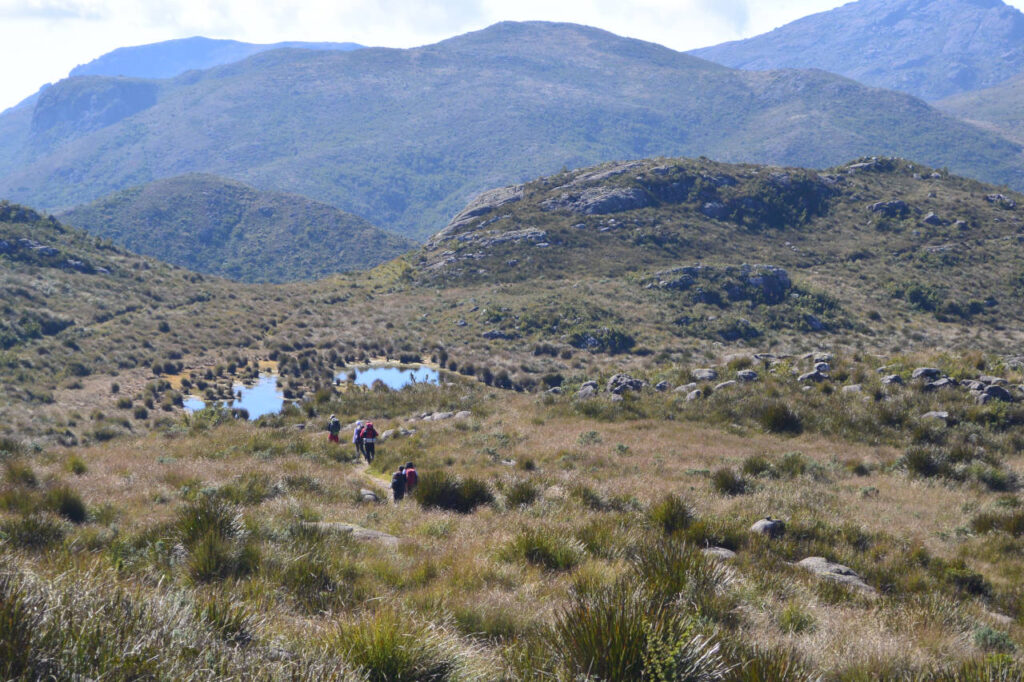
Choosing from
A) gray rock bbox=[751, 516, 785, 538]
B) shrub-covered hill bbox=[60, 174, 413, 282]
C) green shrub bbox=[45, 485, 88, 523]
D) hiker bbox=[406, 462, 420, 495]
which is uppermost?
shrub-covered hill bbox=[60, 174, 413, 282]

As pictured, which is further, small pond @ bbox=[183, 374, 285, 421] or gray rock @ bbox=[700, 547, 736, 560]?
small pond @ bbox=[183, 374, 285, 421]

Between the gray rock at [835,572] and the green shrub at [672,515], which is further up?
Answer: the green shrub at [672,515]

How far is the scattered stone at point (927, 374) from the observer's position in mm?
19609

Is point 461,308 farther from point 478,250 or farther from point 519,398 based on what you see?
point 519,398

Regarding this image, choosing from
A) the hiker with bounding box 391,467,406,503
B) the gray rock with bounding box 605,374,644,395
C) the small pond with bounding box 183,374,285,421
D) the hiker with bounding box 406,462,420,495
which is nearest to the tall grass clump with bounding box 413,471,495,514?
the hiker with bounding box 391,467,406,503

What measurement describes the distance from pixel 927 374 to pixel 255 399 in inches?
1438

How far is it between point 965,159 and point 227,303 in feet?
720

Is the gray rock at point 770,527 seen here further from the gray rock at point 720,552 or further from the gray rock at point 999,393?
the gray rock at point 999,393

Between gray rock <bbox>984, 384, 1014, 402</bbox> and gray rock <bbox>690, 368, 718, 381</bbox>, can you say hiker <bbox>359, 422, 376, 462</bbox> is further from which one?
gray rock <bbox>984, 384, 1014, 402</bbox>

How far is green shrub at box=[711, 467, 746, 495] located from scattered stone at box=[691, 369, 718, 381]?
11.6 m

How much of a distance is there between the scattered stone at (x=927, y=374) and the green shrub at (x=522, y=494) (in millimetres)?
15487

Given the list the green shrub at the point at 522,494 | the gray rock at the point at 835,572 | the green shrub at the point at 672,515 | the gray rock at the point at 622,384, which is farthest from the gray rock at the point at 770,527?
the gray rock at the point at 622,384

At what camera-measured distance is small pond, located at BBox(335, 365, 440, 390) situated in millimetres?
42281

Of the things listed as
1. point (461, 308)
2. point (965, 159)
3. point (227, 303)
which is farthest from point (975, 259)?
point (965, 159)
